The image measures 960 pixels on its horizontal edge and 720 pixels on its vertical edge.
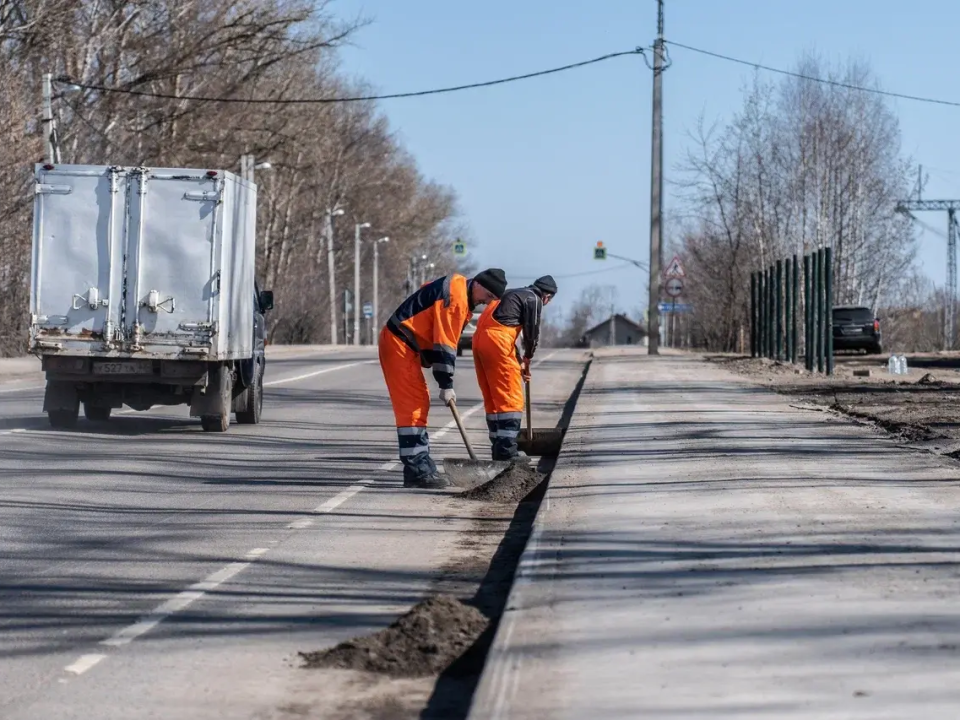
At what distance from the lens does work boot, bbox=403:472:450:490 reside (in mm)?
11266

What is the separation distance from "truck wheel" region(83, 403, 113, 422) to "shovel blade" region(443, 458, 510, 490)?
7322 millimetres

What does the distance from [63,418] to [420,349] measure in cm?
696

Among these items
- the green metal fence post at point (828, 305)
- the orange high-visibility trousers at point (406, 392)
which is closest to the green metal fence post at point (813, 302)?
the green metal fence post at point (828, 305)

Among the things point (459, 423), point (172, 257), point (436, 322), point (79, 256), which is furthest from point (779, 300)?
point (436, 322)

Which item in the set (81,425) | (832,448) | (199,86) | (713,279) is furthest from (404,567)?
(713,279)

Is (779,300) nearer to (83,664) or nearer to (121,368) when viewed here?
(121,368)

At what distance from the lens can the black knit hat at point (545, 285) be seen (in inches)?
540

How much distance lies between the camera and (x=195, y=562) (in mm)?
8047

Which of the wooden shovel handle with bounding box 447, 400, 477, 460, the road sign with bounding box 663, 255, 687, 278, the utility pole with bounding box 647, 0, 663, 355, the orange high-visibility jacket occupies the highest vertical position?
the utility pole with bounding box 647, 0, 663, 355

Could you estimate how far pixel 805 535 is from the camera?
780 cm

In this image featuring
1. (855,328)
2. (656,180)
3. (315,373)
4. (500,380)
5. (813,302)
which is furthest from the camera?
(855,328)

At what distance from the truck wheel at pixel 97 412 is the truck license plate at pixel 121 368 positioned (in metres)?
1.42

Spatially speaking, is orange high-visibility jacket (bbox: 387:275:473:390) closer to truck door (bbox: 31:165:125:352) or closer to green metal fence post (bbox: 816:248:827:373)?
truck door (bbox: 31:165:125:352)

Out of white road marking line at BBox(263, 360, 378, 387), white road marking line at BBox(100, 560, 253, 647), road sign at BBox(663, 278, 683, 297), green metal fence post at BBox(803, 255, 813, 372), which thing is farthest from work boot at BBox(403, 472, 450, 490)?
road sign at BBox(663, 278, 683, 297)
